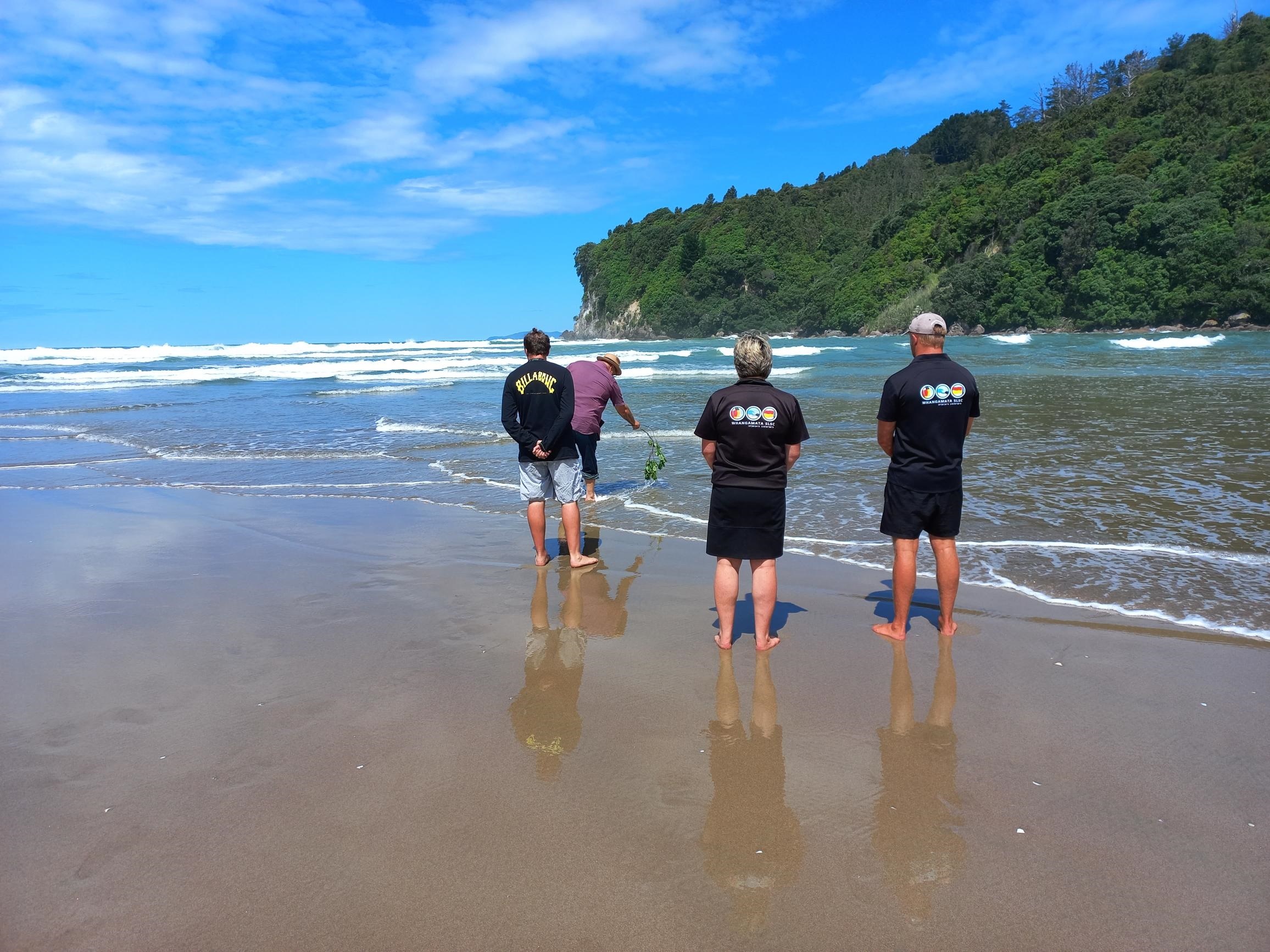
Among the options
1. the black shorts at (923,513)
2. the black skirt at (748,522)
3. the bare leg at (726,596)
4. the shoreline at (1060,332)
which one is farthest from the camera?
the shoreline at (1060,332)

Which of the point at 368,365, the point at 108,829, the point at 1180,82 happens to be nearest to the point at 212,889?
the point at 108,829

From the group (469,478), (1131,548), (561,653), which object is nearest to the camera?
(561,653)

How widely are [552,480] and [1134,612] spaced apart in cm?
402

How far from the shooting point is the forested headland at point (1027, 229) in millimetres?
66188

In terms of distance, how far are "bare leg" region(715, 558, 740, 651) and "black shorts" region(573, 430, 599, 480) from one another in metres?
3.59

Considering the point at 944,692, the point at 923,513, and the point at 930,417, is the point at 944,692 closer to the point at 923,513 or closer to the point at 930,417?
the point at 923,513

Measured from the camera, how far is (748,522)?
4.23m

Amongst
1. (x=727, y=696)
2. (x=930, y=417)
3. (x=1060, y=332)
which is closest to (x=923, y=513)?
(x=930, y=417)

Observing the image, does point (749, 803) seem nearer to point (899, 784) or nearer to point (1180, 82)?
point (899, 784)

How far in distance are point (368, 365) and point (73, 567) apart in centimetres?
3986

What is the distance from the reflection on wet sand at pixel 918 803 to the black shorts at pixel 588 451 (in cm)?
457

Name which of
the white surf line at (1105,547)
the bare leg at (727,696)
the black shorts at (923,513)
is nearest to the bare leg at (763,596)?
the bare leg at (727,696)

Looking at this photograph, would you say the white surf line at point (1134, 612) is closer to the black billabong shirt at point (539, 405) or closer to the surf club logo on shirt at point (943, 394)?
the surf club logo on shirt at point (943, 394)

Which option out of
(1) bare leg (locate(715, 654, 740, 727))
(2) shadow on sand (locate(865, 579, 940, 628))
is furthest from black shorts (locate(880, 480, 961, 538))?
(1) bare leg (locate(715, 654, 740, 727))
